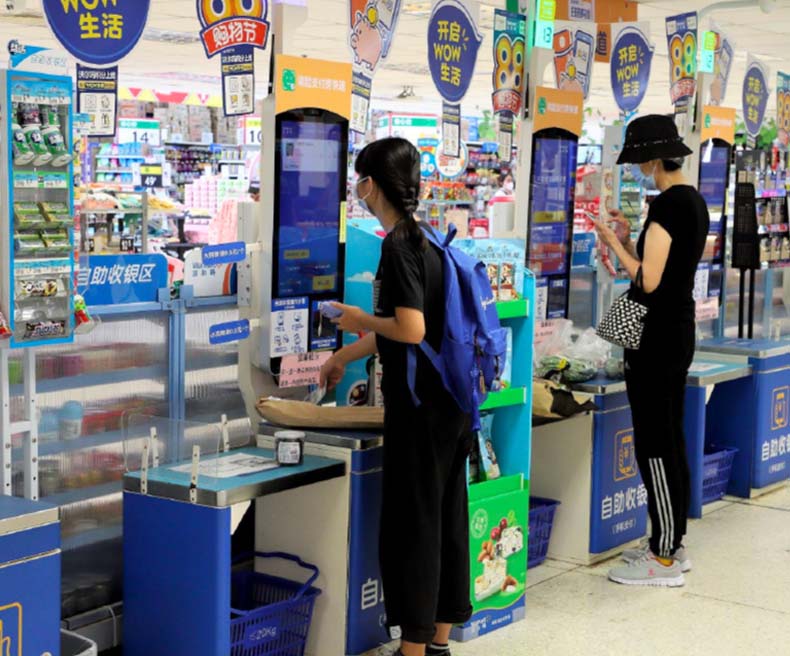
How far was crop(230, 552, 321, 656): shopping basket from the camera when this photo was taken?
358cm

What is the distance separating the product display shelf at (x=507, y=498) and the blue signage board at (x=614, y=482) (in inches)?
27.7

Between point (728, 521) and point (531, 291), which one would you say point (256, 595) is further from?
point (728, 521)

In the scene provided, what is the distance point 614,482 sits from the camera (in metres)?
5.05

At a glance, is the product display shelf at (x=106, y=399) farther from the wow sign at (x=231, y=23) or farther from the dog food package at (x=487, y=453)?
the dog food package at (x=487, y=453)

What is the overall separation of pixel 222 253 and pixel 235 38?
68 centimetres

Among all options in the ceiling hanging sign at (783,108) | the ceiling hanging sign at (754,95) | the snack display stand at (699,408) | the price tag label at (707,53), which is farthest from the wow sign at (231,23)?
the ceiling hanging sign at (783,108)

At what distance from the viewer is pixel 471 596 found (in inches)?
160

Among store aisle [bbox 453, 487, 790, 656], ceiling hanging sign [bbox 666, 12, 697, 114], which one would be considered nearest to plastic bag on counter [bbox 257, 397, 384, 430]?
store aisle [bbox 453, 487, 790, 656]

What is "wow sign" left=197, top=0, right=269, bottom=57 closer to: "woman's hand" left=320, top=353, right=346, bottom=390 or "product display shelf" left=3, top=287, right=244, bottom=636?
"product display shelf" left=3, top=287, right=244, bottom=636

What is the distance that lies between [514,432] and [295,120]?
1.33 metres

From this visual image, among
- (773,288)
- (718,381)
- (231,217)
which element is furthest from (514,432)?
(773,288)

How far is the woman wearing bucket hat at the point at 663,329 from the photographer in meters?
4.40

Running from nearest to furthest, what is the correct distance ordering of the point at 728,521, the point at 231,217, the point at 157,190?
the point at 728,521 → the point at 231,217 → the point at 157,190

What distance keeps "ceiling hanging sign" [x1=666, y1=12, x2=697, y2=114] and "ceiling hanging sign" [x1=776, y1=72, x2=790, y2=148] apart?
123 cm
